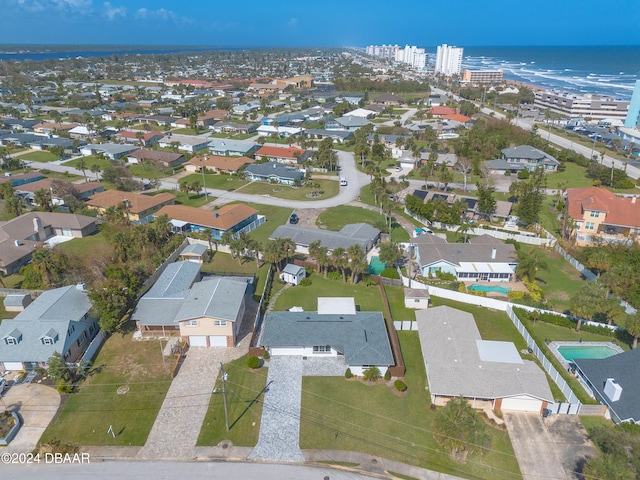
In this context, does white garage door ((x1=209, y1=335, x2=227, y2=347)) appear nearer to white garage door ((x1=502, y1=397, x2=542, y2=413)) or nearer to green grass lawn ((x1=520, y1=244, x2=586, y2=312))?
white garage door ((x1=502, y1=397, x2=542, y2=413))

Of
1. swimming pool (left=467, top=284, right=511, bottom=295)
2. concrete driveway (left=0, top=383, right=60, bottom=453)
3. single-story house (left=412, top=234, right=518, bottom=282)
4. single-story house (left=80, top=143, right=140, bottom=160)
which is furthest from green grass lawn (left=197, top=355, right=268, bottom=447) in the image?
single-story house (left=80, top=143, right=140, bottom=160)

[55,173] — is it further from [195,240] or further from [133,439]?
[133,439]

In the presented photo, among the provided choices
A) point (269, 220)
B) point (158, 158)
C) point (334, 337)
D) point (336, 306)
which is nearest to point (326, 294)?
point (336, 306)

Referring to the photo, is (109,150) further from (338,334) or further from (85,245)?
(338,334)

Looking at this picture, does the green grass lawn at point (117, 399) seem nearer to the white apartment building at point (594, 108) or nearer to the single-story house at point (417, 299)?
the single-story house at point (417, 299)

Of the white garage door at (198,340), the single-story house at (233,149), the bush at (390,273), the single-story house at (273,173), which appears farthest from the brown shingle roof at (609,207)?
the single-story house at (233,149)

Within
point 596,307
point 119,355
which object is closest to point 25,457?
point 119,355
